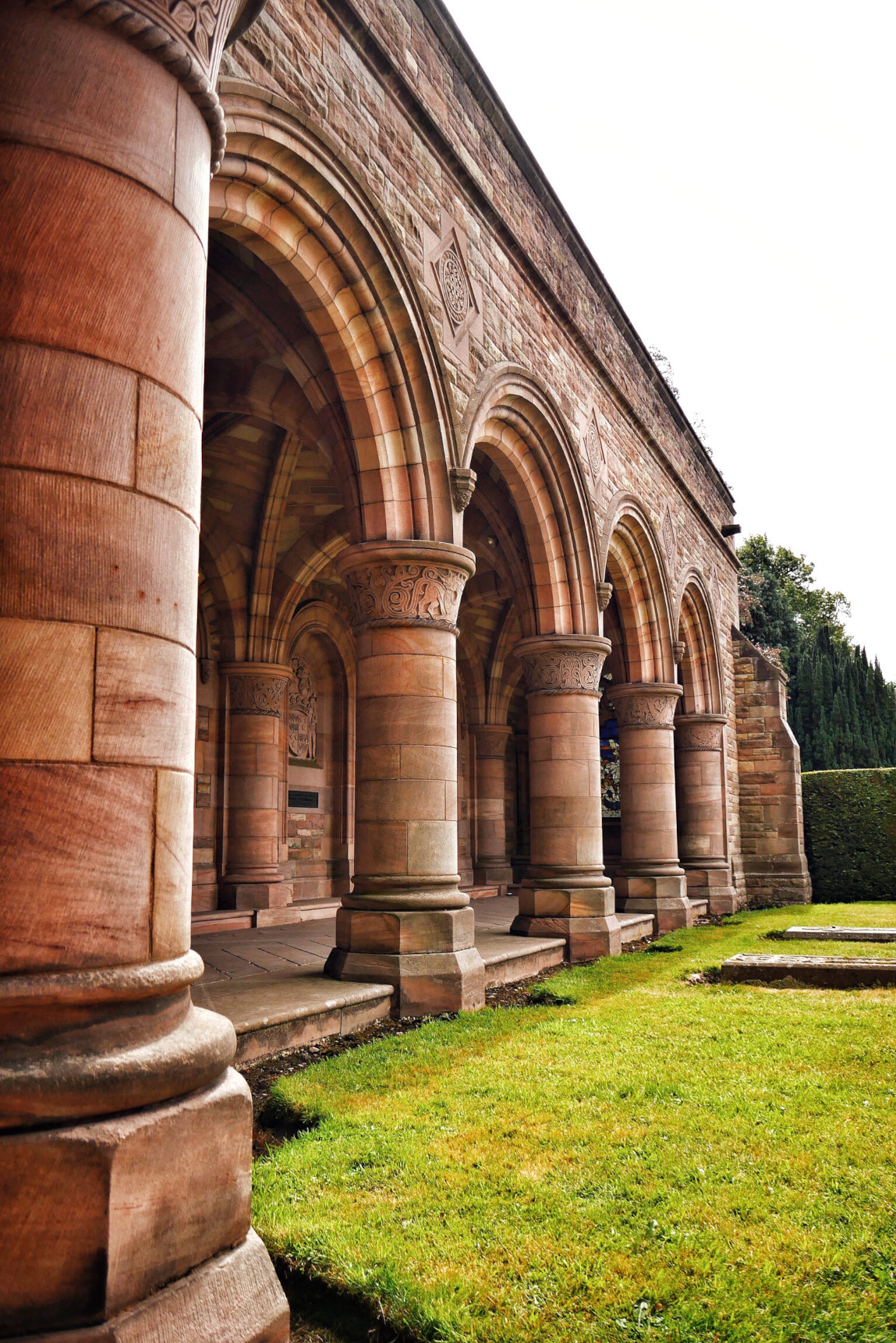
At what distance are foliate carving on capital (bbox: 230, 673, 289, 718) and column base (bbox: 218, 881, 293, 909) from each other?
6.08ft

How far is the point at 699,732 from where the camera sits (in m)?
15.2

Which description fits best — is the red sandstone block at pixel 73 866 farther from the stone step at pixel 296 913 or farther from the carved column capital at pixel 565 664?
the stone step at pixel 296 913

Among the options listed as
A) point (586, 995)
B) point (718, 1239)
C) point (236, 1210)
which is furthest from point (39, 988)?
point (586, 995)

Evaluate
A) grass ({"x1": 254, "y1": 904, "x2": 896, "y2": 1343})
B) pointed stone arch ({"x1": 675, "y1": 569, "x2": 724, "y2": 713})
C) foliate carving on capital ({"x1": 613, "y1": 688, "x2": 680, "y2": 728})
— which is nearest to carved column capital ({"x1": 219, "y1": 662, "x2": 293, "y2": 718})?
foliate carving on capital ({"x1": 613, "y1": 688, "x2": 680, "y2": 728})

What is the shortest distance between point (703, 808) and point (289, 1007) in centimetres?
1091

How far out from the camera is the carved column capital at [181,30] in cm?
238

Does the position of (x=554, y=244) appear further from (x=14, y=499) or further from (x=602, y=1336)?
(x=602, y=1336)

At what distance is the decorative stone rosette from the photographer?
49.7 feet

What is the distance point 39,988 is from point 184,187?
2040 mm

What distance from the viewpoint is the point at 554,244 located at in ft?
31.6

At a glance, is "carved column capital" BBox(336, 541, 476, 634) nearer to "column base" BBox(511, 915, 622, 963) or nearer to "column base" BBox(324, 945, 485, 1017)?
"column base" BBox(324, 945, 485, 1017)

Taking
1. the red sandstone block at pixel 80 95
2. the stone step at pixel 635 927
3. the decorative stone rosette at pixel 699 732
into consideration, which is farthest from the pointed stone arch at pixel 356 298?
the decorative stone rosette at pixel 699 732

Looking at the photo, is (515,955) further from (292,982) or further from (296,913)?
(296,913)

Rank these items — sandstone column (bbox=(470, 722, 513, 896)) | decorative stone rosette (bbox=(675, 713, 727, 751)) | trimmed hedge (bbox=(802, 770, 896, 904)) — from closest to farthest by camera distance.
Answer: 1. decorative stone rosette (bbox=(675, 713, 727, 751))
2. sandstone column (bbox=(470, 722, 513, 896))
3. trimmed hedge (bbox=(802, 770, 896, 904))
